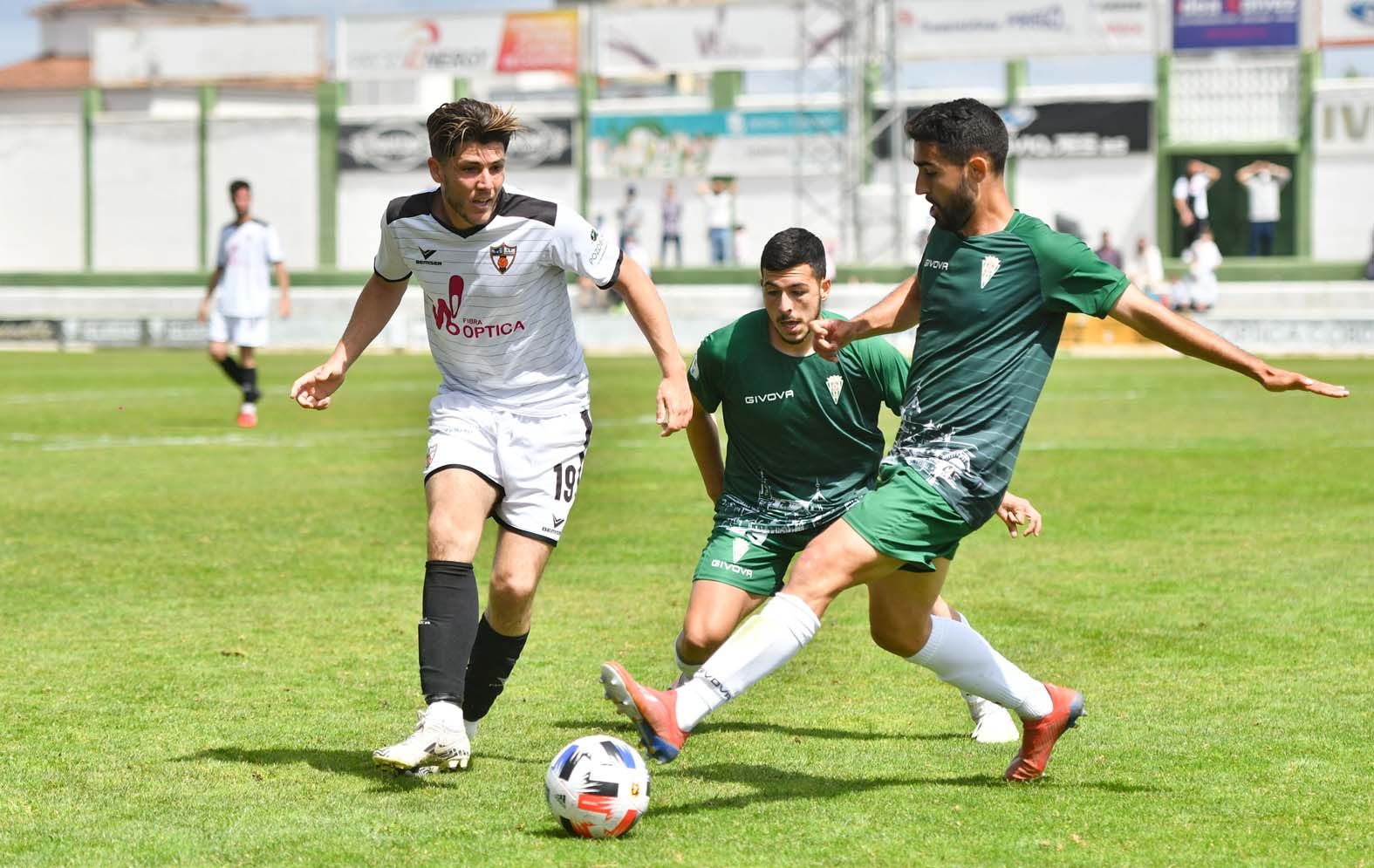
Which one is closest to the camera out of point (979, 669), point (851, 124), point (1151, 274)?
point (979, 669)

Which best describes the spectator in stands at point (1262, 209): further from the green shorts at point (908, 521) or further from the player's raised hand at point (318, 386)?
the green shorts at point (908, 521)

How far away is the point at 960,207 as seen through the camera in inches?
216

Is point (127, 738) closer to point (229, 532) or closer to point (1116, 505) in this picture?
point (229, 532)

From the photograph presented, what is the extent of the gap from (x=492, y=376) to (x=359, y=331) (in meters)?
0.51

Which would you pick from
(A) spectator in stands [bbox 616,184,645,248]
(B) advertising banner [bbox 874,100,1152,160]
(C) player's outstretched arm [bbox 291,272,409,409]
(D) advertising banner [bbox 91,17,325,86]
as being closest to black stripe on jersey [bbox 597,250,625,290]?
(C) player's outstretched arm [bbox 291,272,409,409]

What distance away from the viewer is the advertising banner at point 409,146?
5219 centimetres

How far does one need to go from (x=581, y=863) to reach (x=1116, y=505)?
8.73m

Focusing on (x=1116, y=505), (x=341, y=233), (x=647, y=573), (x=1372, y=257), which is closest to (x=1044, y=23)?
(x=1372, y=257)

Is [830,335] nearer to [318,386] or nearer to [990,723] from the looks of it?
[990,723]

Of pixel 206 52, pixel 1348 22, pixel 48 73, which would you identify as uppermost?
pixel 48 73

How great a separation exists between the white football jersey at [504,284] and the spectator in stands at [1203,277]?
1293 inches

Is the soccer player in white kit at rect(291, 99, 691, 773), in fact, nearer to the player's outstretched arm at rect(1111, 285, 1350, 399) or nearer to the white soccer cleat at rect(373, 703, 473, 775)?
the white soccer cleat at rect(373, 703, 473, 775)

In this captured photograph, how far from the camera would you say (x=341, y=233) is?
182 ft

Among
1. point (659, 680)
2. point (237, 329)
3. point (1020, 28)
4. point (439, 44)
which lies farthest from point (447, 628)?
point (439, 44)
